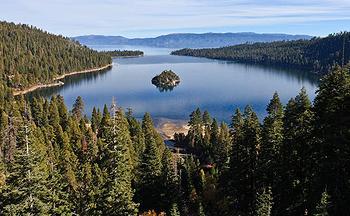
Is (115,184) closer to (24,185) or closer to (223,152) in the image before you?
(24,185)

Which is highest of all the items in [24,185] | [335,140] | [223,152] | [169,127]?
[335,140]

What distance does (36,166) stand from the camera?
28.5 meters

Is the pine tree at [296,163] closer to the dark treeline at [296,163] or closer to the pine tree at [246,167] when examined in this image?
the dark treeline at [296,163]

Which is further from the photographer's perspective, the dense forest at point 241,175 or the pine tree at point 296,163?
the pine tree at point 296,163

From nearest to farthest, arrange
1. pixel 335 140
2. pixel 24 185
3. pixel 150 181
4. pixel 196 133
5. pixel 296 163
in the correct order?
pixel 24 185 → pixel 335 140 → pixel 296 163 → pixel 150 181 → pixel 196 133

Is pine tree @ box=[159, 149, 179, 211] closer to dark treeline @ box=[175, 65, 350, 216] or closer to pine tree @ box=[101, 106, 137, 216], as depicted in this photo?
dark treeline @ box=[175, 65, 350, 216]

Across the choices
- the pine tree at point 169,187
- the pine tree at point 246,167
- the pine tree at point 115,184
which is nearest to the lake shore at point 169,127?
the pine tree at point 169,187

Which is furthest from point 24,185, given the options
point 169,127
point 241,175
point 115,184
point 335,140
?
point 169,127

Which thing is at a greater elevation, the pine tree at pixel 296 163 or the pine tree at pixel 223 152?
the pine tree at pixel 296 163

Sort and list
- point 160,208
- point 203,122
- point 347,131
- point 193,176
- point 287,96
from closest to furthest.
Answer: point 347,131, point 160,208, point 193,176, point 203,122, point 287,96

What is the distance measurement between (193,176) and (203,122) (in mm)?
55395

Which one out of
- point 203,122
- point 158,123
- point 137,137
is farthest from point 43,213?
point 158,123

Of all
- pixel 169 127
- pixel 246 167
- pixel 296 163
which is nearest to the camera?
pixel 296 163

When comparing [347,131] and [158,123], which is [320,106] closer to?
[347,131]
